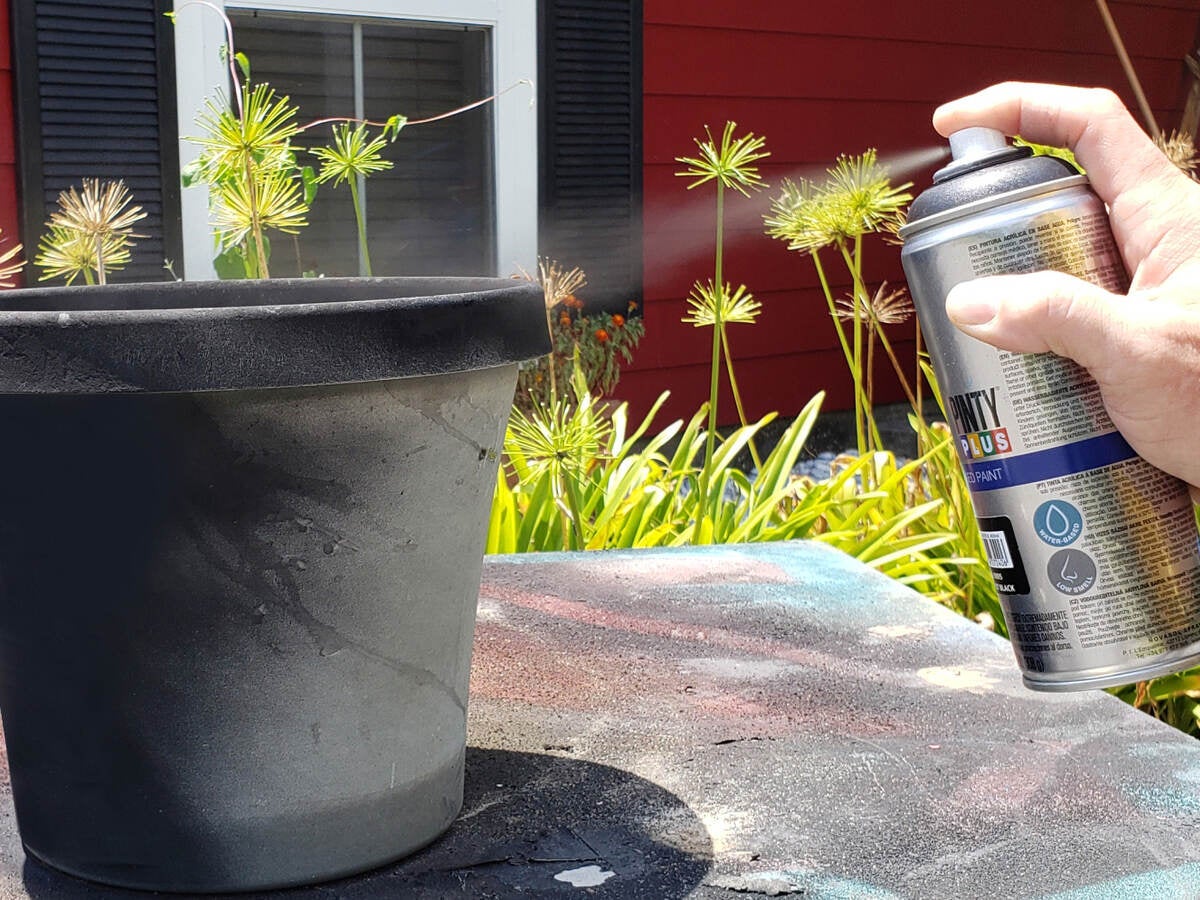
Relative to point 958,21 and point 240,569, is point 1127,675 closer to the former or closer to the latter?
point 240,569

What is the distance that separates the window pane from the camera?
4.18m

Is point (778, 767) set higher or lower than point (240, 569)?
lower

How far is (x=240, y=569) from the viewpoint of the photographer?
95 centimetres

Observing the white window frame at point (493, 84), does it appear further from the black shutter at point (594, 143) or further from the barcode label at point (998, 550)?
the barcode label at point (998, 550)

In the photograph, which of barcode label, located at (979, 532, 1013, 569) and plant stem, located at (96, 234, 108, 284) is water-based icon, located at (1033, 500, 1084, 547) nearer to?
barcode label, located at (979, 532, 1013, 569)

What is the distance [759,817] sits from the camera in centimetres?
117

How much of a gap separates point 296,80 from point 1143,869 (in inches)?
A: 150

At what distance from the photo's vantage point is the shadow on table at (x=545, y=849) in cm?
103

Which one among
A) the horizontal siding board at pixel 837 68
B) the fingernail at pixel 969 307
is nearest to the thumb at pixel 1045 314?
the fingernail at pixel 969 307

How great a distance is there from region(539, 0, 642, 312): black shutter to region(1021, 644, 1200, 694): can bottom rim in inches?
152

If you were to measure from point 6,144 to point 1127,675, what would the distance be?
11.7ft

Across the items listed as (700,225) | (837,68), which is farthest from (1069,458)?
(837,68)

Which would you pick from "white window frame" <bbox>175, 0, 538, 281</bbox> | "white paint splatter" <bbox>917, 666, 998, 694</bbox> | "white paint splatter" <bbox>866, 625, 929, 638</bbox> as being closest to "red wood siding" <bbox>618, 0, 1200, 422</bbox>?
"white window frame" <bbox>175, 0, 538, 281</bbox>

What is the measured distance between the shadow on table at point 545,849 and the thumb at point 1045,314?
503 millimetres
